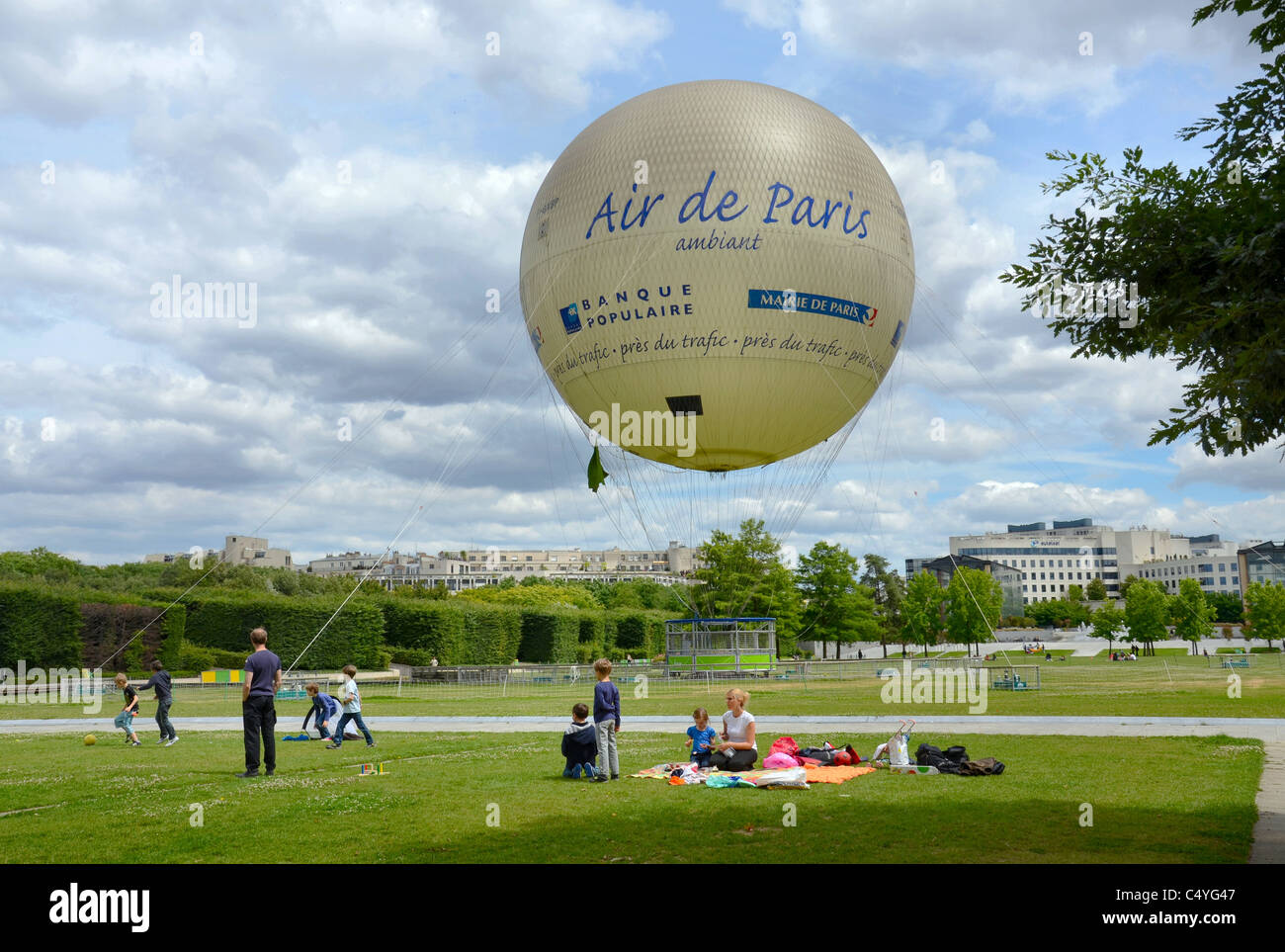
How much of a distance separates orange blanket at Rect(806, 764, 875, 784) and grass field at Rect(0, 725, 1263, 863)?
288 millimetres

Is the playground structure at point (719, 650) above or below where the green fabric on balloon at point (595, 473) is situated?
below

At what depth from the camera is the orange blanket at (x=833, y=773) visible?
13398mm

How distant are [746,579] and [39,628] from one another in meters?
38.1

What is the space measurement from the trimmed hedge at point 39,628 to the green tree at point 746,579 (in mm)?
31368

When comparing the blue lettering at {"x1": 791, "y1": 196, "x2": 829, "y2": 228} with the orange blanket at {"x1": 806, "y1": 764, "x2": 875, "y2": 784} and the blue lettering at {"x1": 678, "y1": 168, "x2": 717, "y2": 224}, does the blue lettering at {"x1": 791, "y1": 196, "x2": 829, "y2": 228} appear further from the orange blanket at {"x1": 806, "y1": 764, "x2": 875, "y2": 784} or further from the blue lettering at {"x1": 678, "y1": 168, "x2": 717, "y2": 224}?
the orange blanket at {"x1": 806, "y1": 764, "x2": 875, "y2": 784}

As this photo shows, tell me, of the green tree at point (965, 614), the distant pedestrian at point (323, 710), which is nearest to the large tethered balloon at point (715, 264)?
the distant pedestrian at point (323, 710)

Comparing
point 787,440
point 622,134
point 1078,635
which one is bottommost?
point 1078,635

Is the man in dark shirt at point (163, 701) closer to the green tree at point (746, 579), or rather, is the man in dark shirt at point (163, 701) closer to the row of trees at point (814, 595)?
the row of trees at point (814, 595)

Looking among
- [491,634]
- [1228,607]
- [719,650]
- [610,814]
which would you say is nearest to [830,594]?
[491,634]
